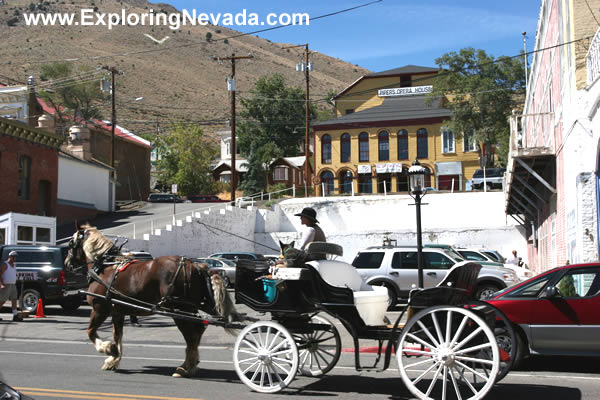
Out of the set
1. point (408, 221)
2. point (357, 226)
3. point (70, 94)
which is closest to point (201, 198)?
point (70, 94)

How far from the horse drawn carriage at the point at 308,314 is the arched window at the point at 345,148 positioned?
147ft

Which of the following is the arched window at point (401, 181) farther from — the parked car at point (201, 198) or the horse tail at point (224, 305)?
the horse tail at point (224, 305)

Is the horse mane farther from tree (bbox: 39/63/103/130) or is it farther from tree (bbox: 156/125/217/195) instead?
tree (bbox: 39/63/103/130)

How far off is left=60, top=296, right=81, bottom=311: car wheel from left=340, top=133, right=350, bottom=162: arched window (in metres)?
37.0

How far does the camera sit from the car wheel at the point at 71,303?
723 inches

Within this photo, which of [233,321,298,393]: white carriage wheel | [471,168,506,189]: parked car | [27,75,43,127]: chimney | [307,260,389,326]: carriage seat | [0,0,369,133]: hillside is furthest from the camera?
[0,0,369,133]: hillside

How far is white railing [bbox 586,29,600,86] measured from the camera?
13.8 metres

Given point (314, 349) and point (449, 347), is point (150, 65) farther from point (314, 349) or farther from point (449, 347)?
point (449, 347)

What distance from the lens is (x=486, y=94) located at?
152 feet

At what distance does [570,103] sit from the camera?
16188 mm

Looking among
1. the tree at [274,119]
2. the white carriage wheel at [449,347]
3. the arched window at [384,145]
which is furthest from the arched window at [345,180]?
the white carriage wheel at [449,347]

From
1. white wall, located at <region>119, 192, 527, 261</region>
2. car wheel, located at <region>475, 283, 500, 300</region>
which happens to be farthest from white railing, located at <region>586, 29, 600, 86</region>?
white wall, located at <region>119, 192, 527, 261</region>

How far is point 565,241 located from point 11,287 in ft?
49.7

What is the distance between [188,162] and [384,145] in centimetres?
2277
